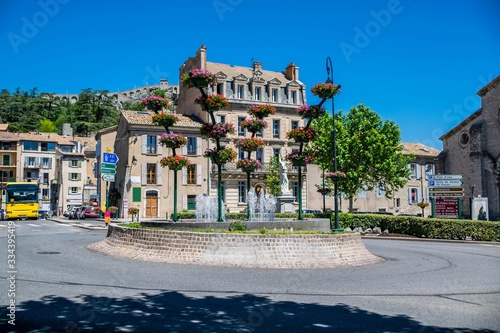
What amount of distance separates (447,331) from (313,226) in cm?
1093

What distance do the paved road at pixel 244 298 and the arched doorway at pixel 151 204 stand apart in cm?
2895

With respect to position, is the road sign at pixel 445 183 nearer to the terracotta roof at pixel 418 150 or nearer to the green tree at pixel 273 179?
the green tree at pixel 273 179

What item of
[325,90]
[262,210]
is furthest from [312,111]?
[262,210]

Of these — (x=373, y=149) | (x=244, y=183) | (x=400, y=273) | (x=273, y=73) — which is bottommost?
(x=400, y=273)

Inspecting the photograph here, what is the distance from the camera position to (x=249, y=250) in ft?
40.2

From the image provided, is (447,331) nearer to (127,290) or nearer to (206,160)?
(127,290)

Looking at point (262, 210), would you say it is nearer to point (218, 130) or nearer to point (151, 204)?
point (218, 130)

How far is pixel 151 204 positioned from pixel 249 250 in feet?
102

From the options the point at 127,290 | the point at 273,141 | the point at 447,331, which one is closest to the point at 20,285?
the point at 127,290

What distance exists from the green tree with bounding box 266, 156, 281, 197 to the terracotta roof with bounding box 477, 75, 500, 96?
1947cm

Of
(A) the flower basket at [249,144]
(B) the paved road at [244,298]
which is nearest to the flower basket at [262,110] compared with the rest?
(A) the flower basket at [249,144]

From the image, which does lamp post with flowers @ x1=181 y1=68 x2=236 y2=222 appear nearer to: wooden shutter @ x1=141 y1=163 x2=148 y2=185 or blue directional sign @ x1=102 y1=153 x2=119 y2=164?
blue directional sign @ x1=102 y1=153 x2=119 y2=164

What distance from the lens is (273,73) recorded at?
52188 millimetres

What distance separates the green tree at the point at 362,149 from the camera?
3794 centimetres
